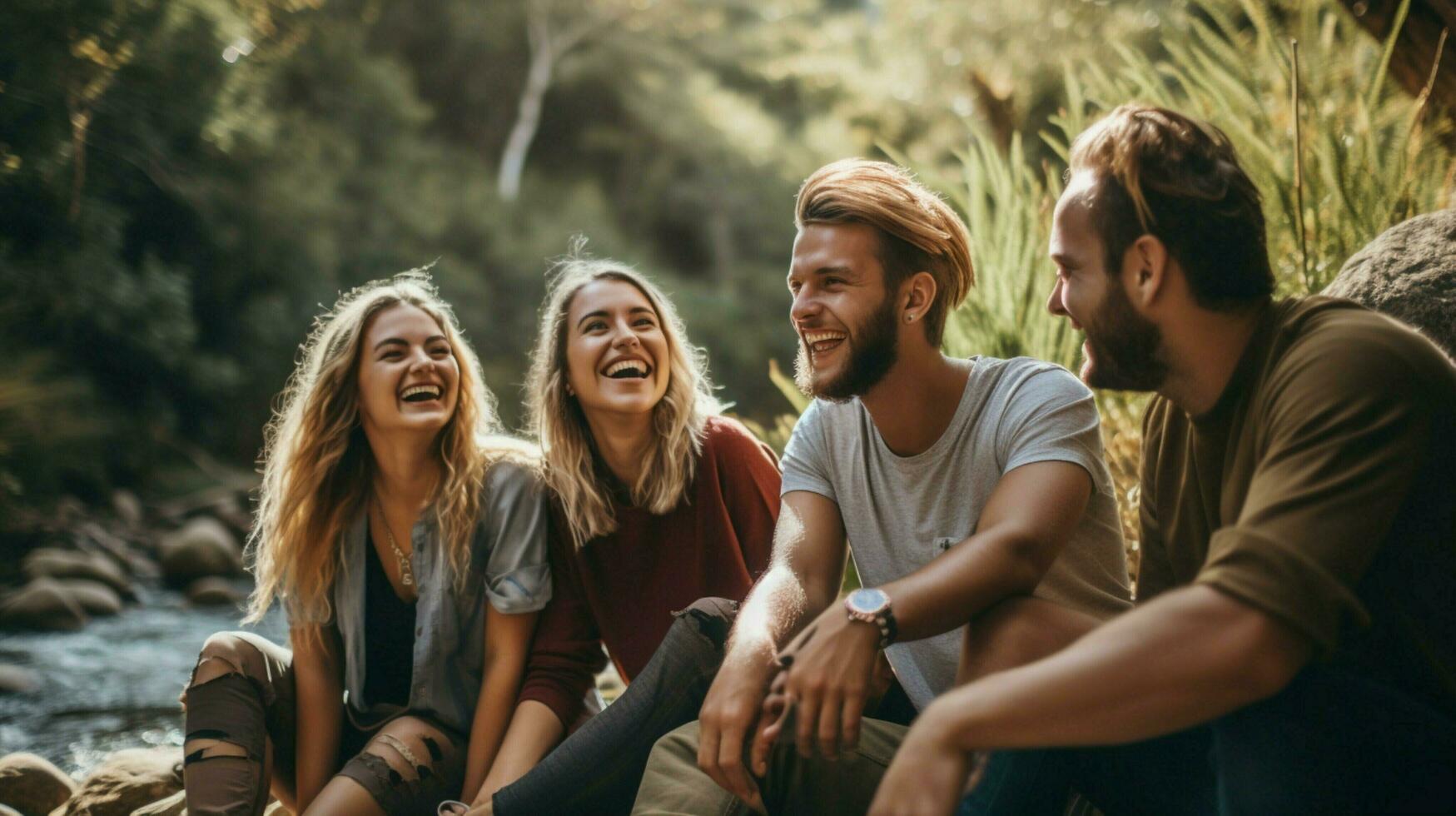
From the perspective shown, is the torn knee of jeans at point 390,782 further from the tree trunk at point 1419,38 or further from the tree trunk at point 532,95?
the tree trunk at point 532,95

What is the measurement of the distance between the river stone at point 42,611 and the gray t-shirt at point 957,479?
15.7 feet

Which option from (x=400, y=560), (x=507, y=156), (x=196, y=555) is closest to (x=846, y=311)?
(x=400, y=560)

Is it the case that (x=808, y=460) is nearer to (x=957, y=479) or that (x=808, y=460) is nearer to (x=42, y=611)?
(x=957, y=479)

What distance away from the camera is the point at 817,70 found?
43.7 feet

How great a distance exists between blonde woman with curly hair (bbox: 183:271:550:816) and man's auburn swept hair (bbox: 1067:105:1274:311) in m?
1.44

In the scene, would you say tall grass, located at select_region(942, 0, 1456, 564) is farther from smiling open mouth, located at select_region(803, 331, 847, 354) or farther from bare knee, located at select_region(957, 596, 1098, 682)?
bare knee, located at select_region(957, 596, 1098, 682)

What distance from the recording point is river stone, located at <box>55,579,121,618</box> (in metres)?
5.66

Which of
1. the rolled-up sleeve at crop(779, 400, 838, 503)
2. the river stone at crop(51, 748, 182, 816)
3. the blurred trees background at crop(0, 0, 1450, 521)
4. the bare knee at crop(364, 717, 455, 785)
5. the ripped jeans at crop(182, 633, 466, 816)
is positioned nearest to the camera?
the rolled-up sleeve at crop(779, 400, 838, 503)

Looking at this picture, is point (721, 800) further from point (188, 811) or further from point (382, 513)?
point (382, 513)

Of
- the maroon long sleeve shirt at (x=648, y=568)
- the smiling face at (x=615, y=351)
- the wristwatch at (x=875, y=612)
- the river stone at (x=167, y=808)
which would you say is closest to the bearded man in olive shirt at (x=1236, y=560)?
the wristwatch at (x=875, y=612)

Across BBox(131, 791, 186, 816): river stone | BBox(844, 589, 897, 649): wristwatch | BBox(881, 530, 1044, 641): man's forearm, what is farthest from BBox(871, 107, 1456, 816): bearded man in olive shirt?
BBox(131, 791, 186, 816): river stone

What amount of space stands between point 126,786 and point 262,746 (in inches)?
30.7

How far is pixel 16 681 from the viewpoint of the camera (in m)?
4.53

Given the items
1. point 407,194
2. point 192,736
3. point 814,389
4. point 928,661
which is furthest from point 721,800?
point 407,194
